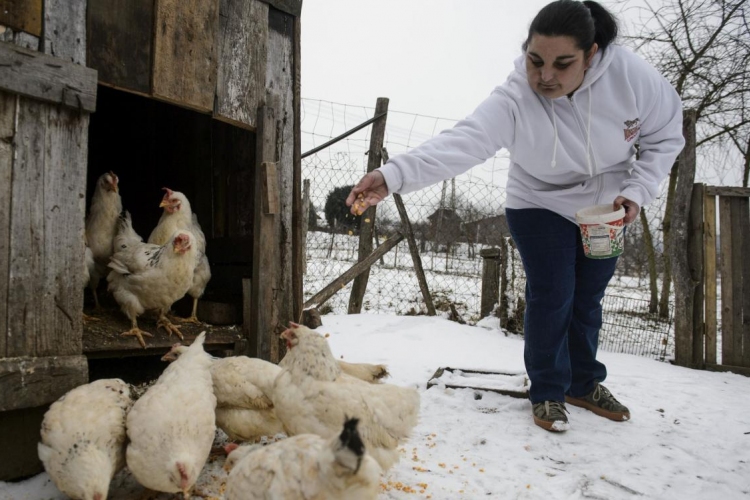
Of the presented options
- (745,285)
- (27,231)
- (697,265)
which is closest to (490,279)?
(697,265)

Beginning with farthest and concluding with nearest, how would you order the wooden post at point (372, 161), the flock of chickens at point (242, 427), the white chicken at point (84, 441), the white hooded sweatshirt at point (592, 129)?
the wooden post at point (372, 161), the white hooded sweatshirt at point (592, 129), the white chicken at point (84, 441), the flock of chickens at point (242, 427)

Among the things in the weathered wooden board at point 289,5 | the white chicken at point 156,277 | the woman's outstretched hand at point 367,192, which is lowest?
the white chicken at point 156,277

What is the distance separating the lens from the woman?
2.20 metres

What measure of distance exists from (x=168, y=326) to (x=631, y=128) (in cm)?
293

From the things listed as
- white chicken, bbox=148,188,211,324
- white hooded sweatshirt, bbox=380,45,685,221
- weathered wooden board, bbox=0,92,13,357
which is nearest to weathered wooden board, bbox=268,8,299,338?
white chicken, bbox=148,188,211,324

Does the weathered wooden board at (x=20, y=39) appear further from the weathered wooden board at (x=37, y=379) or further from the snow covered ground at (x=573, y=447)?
the snow covered ground at (x=573, y=447)

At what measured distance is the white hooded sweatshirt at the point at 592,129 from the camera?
2467 mm

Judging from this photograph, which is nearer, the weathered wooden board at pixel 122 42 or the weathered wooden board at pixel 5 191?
the weathered wooden board at pixel 5 191

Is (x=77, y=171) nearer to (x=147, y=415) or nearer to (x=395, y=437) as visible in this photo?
(x=147, y=415)

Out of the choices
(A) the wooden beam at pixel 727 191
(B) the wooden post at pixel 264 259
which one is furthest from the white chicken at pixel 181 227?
(A) the wooden beam at pixel 727 191

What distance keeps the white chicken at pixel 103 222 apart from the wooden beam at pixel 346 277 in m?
1.97

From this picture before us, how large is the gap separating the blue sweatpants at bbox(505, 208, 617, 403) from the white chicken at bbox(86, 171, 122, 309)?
2821mm

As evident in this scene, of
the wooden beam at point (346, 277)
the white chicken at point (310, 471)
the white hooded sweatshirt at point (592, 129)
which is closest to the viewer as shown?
the white chicken at point (310, 471)

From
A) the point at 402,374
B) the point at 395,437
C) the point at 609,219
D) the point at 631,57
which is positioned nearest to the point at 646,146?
the point at 631,57
